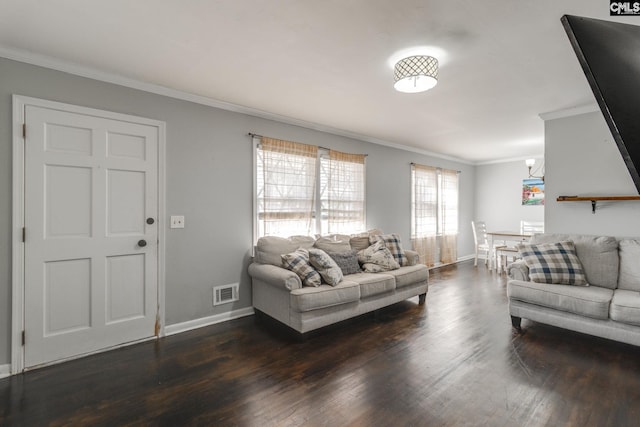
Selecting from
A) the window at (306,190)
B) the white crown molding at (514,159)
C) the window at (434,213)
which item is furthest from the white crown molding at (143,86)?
the white crown molding at (514,159)

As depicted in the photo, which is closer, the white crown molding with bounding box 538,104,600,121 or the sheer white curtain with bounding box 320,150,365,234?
the white crown molding with bounding box 538,104,600,121

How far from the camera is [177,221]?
10.0 ft

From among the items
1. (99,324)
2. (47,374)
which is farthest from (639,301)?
(47,374)

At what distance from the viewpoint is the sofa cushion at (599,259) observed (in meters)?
2.98

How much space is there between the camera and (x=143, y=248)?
287 centimetres

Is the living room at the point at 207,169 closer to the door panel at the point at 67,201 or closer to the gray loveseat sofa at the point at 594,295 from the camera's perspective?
the door panel at the point at 67,201

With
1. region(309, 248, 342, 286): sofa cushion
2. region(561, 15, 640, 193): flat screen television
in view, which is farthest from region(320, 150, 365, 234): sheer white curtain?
region(561, 15, 640, 193): flat screen television

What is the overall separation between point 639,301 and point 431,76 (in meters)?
2.38

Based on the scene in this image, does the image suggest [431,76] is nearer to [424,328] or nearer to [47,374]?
[424,328]

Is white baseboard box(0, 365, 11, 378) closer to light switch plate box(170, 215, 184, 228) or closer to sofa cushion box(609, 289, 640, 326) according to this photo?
light switch plate box(170, 215, 184, 228)

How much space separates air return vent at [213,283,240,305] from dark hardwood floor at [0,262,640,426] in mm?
282

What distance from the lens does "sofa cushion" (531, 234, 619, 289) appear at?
2981 millimetres

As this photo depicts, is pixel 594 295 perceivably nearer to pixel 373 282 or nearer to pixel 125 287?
pixel 373 282

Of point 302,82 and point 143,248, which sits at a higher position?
point 302,82
